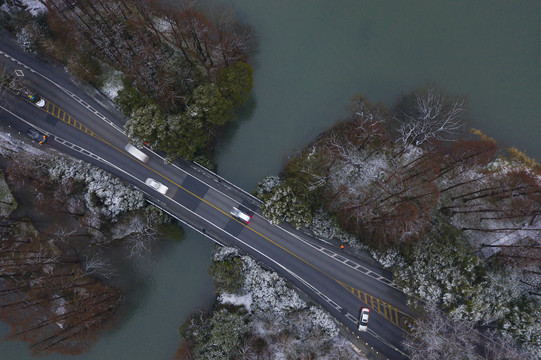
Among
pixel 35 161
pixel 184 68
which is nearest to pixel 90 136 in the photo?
pixel 35 161

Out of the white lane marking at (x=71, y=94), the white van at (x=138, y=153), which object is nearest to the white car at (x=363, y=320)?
the white van at (x=138, y=153)

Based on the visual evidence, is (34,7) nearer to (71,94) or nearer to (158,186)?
(71,94)

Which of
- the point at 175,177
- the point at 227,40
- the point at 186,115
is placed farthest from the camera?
the point at 227,40

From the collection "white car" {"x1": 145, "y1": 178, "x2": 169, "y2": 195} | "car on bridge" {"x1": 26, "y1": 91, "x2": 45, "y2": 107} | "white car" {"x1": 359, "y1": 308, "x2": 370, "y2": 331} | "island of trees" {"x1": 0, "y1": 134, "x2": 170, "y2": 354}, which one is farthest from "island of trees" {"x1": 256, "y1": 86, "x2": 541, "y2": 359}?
"car on bridge" {"x1": 26, "y1": 91, "x2": 45, "y2": 107}

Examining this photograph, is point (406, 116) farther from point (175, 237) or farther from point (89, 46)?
point (89, 46)

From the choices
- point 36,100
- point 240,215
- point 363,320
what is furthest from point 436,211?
point 36,100
